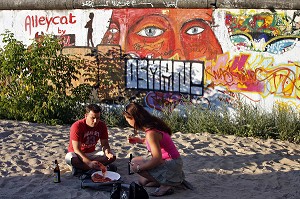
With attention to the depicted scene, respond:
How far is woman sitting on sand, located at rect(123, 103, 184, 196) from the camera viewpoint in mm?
5820

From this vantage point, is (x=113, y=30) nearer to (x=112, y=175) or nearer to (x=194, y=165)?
(x=194, y=165)

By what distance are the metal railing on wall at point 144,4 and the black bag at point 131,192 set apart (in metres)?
5.16

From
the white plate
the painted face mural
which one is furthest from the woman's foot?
the painted face mural

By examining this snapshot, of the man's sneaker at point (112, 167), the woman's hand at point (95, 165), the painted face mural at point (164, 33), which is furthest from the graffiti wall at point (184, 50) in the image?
the woman's hand at point (95, 165)

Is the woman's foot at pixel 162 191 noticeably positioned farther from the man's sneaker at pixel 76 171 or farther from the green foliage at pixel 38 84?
the green foliage at pixel 38 84

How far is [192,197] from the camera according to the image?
19.6 feet

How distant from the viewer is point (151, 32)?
35.0 feet

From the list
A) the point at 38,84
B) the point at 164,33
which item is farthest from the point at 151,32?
the point at 38,84

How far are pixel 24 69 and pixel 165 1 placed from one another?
3.29 metres

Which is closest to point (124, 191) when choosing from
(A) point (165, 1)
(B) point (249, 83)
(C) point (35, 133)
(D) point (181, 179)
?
(D) point (181, 179)

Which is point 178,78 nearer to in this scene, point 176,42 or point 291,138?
point 176,42

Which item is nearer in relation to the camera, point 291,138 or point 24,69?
point 291,138

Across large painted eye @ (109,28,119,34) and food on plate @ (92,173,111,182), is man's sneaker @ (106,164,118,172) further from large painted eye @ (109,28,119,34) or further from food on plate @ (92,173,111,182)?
large painted eye @ (109,28,119,34)

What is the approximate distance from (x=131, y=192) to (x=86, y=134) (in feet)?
5.15
